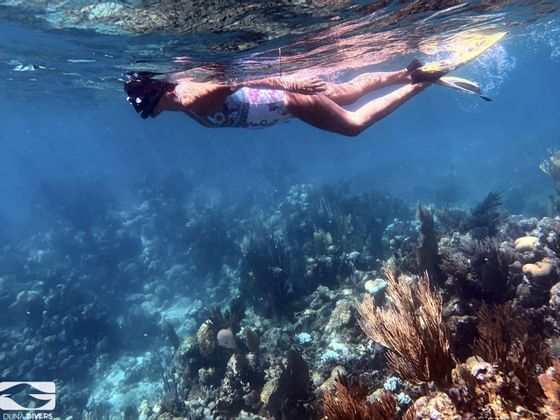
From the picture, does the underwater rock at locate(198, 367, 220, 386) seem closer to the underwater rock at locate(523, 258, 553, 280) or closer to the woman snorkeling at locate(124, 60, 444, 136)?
the woman snorkeling at locate(124, 60, 444, 136)

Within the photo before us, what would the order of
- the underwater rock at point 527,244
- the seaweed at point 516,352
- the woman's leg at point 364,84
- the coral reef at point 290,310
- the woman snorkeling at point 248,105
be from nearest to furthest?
1. the seaweed at point 516,352
2. the coral reef at point 290,310
3. the woman snorkeling at point 248,105
4. the woman's leg at point 364,84
5. the underwater rock at point 527,244

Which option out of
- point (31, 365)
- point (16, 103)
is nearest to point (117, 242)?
point (31, 365)

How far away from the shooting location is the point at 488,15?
12805 millimetres

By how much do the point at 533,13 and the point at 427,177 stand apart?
23614 mm

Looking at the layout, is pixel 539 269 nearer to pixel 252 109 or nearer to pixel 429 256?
pixel 429 256

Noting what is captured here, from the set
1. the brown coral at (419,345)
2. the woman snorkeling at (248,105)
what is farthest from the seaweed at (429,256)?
the woman snorkeling at (248,105)

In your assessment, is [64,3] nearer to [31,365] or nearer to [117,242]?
[31,365]

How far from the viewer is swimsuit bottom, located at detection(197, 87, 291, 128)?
5.82 metres

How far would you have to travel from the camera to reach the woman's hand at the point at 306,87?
21.8 ft

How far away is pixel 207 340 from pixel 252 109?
6395 mm

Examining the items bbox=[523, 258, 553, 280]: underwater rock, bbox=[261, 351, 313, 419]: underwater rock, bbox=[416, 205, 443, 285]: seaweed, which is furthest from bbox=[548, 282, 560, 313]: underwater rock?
bbox=[261, 351, 313, 419]: underwater rock

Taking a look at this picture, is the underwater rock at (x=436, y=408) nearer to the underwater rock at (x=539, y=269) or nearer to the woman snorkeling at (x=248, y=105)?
the underwater rock at (x=539, y=269)

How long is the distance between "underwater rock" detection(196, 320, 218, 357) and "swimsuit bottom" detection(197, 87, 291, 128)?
19.3 ft

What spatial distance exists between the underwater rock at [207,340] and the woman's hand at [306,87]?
645 cm
